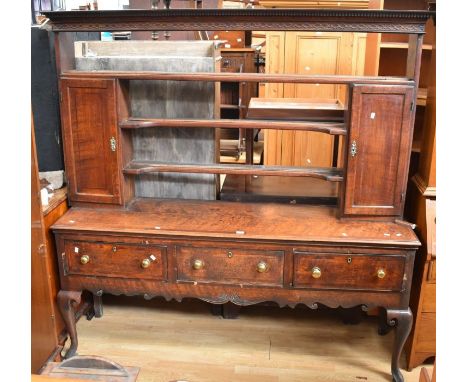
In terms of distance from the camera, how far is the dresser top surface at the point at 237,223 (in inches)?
80.2

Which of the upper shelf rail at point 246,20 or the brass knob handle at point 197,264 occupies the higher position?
the upper shelf rail at point 246,20

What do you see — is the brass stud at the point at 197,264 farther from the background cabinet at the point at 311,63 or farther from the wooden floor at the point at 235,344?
the background cabinet at the point at 311,63

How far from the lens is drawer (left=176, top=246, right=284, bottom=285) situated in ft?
6.79

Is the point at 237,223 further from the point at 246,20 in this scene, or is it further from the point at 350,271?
the point at 246,20

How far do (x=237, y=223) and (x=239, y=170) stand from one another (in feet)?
0.77

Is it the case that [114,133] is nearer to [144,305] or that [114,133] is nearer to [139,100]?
[139,100]

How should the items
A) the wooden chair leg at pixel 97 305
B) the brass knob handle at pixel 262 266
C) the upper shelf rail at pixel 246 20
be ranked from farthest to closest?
the wooden chair leg at pixel 97 305
the brass knob handle at pixel 262 266
the upper shelf rail at pixel 246 20

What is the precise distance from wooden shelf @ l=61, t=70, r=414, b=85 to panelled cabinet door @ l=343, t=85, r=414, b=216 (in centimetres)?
4

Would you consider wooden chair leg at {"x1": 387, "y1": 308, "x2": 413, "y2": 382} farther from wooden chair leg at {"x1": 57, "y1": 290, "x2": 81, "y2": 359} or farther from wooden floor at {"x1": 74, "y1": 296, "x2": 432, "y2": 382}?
wooden chair leg at {"x1": 57, "y1": 290, "x2": 81, "y2": 359}

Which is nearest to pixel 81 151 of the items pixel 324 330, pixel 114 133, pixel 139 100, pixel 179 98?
pixel 114 133

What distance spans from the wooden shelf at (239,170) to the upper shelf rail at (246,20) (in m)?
0.60

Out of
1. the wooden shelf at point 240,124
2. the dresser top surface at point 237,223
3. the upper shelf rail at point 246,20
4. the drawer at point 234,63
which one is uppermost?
the upper shelf rail at point 246,20

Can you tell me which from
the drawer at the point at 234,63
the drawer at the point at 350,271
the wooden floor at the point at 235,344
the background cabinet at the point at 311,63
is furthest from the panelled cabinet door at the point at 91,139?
the drawer at the point at 234,63

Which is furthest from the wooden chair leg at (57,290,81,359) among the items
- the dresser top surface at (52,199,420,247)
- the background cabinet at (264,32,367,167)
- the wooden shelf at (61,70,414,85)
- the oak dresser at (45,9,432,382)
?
the background cabinet at (264,32,367,167)
